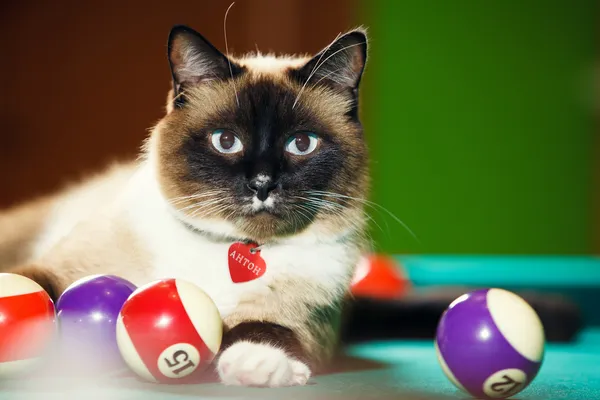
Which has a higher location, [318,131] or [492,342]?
[318,131]

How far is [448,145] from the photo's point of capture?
5516 millimetres

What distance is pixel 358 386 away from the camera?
64.1 inches

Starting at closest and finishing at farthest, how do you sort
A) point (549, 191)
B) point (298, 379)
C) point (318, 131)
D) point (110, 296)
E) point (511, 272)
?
point (298, 379) < point (110, 296) < point (318, 131) < point (511, 272) < point (549, 191)

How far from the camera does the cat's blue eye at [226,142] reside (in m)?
1.83

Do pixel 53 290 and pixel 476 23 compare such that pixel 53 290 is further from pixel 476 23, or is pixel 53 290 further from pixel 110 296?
pixel 476 23

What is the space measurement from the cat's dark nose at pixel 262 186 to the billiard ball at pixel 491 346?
51 cm

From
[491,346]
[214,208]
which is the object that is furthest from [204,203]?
[491,346]

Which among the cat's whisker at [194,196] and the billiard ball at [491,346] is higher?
the cat's whisker at [194,196]

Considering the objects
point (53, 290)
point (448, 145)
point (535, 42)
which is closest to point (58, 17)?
point (448, 145)

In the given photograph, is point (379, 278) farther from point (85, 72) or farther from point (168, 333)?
point (85, 72)

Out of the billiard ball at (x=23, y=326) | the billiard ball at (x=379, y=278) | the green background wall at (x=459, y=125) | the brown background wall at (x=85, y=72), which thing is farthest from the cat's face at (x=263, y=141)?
the green background wall at (x=459, y=125)

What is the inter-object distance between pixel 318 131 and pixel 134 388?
2.60ft

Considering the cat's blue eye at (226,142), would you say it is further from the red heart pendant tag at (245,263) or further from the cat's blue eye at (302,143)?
the red heart pendant tag at (245,263)

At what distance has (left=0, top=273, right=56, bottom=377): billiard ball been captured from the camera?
1.55m
